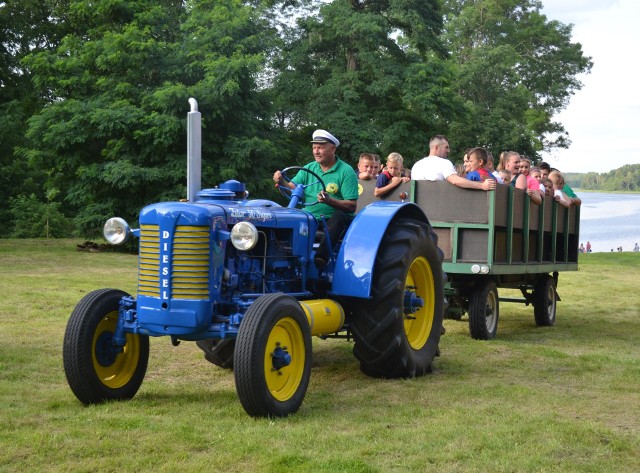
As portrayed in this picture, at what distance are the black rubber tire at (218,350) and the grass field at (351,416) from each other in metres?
0.14

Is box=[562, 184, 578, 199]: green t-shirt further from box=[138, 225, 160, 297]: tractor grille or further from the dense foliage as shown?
the dense foliage

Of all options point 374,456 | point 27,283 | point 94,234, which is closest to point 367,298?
point 374,456

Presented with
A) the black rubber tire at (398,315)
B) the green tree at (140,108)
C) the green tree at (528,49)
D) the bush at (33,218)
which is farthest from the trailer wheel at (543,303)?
the green tree at (528,49)

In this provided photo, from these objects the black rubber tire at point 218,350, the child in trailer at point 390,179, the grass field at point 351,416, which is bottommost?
the grass field at point 351,416

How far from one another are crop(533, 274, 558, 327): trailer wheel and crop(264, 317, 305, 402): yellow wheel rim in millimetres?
6356

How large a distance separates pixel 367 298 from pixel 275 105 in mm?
26103

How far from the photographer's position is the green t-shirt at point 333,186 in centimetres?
728

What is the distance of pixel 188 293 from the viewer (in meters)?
5.74

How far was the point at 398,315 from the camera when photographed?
6.84 metres

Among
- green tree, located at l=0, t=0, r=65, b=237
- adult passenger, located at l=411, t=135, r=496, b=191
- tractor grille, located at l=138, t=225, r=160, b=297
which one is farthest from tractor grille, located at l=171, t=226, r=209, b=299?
green tree, located at l=0, t=0, r=65, b=237

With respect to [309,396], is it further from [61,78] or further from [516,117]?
[516,117]

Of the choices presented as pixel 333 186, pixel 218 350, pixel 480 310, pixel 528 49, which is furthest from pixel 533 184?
pixel 528 49

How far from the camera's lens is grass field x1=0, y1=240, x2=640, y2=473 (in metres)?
4.65

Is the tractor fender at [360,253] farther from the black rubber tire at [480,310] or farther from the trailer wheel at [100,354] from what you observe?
the black rubber tire at [480,310]
